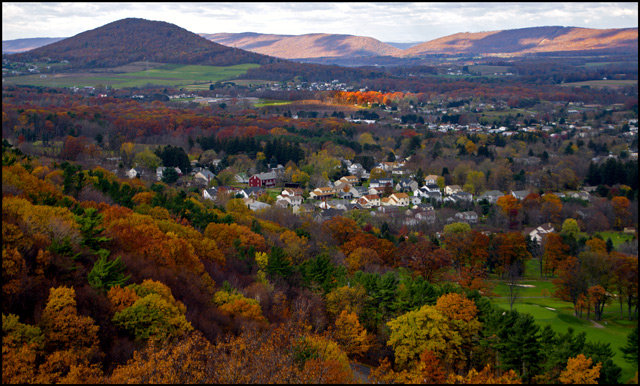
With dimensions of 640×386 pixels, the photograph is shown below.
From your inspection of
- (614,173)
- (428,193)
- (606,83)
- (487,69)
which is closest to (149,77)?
(428,193)

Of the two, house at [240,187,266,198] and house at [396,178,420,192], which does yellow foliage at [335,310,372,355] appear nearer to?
house at [240,187,266,198]

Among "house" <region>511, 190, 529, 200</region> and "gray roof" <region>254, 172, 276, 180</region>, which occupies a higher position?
"gray roof" <region>254, 172, 276, 180</region>

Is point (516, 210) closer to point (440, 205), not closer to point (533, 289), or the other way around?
point (440, 205)

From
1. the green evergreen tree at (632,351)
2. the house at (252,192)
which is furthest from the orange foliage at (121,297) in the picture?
the house at (252,192)

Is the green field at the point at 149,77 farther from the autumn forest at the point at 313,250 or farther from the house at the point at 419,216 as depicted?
the house at the point at 419,216

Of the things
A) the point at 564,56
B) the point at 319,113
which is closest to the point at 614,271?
the point at 319,113

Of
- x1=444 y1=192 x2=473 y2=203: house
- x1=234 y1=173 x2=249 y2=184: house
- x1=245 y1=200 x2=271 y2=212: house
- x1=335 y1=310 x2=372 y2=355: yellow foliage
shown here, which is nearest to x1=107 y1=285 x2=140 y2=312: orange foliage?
x1=335 y1=310 x2=372 y2=355: yellow foliage
